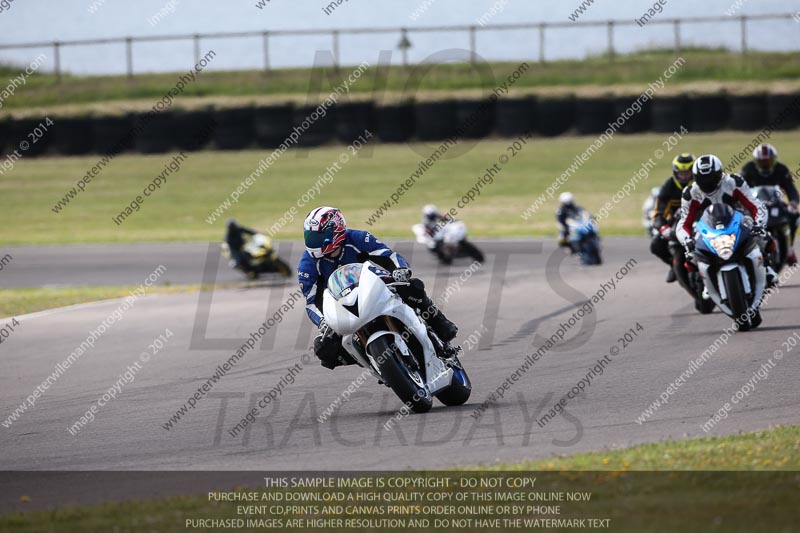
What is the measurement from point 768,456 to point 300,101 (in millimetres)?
32722

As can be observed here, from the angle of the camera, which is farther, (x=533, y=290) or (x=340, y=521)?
(x=533, y=290)

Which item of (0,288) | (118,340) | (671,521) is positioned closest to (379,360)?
(671,521)

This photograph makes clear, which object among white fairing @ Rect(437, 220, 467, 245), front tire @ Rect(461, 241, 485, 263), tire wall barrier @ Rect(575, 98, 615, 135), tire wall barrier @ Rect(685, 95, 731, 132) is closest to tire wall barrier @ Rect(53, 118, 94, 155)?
tire wall barrier @ Rect(575, 98, 615, 135)

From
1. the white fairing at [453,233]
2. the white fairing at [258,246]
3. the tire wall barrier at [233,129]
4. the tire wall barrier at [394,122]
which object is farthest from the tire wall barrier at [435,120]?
the white fairing at [258,246]

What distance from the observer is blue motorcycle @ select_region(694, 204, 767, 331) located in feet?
38.4

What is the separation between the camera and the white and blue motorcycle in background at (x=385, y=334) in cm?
846

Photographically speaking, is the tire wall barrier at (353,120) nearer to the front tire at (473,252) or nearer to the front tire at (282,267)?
the front tire at (473,252)

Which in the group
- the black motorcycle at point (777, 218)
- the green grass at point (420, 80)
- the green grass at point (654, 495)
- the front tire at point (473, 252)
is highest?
the green grass at point (654, 495)

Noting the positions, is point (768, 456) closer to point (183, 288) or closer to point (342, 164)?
point (183, 288)

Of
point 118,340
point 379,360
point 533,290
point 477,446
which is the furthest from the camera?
point 533,290

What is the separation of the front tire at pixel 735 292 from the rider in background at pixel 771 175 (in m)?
3.32

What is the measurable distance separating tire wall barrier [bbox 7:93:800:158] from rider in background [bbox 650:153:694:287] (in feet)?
70.9

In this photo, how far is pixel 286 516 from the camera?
241 inches

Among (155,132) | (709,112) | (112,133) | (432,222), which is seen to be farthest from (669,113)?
(112,133)
